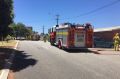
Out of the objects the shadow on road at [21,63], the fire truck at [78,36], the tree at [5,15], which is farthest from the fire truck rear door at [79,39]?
the shadow on road at [21,63]

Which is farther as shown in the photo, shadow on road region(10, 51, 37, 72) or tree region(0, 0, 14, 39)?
tree region(0, 0, 14, 39)

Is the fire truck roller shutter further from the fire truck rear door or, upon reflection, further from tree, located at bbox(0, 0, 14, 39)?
tree, located at bbox(0, 0, 14, 39)

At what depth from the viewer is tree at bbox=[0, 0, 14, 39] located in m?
29.6

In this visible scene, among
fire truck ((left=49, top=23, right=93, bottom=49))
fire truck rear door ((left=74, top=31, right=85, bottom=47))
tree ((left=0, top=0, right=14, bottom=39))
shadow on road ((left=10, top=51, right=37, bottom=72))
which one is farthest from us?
fire truck rear door ((left=74, top=31, right=85, bottom=47))

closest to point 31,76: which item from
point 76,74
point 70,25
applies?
point 76,74

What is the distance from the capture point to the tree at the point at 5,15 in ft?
97.0

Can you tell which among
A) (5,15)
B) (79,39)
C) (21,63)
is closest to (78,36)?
(79,39)

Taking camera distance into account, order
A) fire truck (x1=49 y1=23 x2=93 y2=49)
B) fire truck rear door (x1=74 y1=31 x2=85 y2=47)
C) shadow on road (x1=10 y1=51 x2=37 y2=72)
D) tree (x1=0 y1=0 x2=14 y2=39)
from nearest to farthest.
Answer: shadow on road (x1=10 y1=51 x2=37 y2=72)
tree (x1=0 y1=0 x2=14 y2=39)
fire truck (x1=49 y1=23 x2=93 y2=49)
fire truck rear door (x1=74 y1=31 x2=85 y2=47)

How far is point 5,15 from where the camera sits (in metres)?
30.0

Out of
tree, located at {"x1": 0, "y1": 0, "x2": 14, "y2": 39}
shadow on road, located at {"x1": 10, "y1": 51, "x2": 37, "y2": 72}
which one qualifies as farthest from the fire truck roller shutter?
shadow on road, located at {"x1": 10, "y1": 51, "x2": 37, "y2": 72}

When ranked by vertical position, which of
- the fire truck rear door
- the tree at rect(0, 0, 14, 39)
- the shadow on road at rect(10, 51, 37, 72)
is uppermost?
the tree at rect(0, 0, 14, 39)

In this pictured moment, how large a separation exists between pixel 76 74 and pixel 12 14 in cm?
1854

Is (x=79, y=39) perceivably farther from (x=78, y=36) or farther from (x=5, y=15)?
(x=5, y=15)

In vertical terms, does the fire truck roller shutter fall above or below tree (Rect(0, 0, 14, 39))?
below
